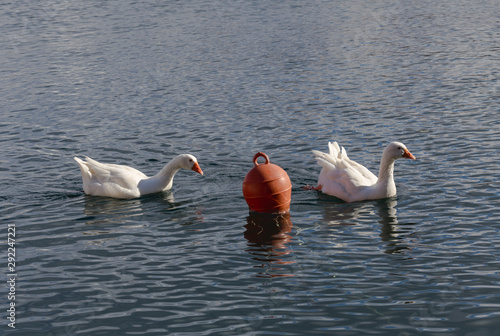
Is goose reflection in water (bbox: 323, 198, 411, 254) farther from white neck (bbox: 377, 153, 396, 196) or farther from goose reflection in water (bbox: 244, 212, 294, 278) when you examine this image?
goose reflection in water (bbox: 244, 212, 294, 278)

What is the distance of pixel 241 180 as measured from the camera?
18.9 metres

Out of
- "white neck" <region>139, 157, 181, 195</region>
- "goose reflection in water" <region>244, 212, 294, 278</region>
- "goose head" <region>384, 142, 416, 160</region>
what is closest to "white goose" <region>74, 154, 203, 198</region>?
"white neck" <region>139, 157, 181, 195</region>

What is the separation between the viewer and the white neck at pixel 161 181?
18234mm

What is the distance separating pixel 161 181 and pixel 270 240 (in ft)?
14.6

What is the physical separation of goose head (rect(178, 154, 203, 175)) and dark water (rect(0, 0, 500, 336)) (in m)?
0.50

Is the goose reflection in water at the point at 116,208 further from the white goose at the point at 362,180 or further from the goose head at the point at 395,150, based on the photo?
the goose head at the point at 395,150

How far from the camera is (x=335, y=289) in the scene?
39.9 feet

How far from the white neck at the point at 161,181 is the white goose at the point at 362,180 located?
3804 millimetres

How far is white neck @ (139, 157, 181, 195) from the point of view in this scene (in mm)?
18234

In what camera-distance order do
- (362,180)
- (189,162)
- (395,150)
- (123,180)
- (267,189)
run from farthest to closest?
(189,162), (123,180), (362,180), (395,150), (267,189)

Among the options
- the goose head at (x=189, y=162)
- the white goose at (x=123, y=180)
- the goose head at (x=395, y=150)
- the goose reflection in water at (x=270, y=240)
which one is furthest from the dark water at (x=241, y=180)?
the goose head at (x=395, y=150)

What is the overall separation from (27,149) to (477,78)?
683 inches

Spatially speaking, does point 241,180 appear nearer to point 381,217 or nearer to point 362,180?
point 362,180

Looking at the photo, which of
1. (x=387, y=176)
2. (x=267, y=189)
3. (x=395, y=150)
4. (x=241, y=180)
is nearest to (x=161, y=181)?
(x=241, y=180)
